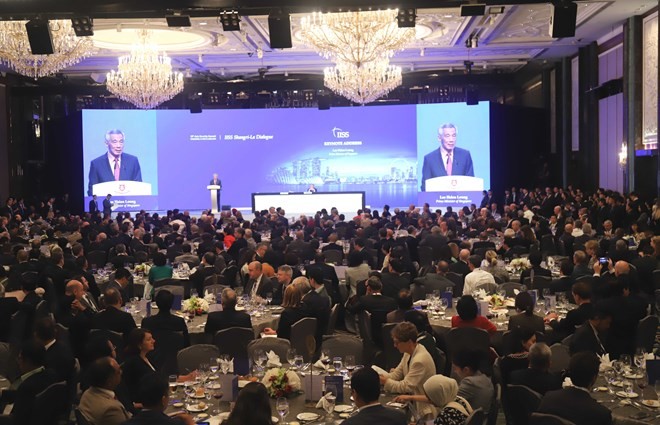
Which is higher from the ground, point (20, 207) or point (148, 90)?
point (148, 90)

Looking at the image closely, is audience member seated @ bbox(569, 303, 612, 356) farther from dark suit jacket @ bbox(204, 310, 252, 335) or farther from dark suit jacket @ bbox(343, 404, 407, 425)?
dark suit jacket @ bbox(204, 310, 252, 335)

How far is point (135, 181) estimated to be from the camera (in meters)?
29.1

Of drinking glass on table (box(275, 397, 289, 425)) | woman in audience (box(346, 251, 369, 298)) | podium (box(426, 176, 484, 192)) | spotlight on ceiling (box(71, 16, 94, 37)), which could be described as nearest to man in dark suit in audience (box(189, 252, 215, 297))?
woman in audience (box(346, 251, 369, 298))

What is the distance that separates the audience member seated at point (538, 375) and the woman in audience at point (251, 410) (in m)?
2.18

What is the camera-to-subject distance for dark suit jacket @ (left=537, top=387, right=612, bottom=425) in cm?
479

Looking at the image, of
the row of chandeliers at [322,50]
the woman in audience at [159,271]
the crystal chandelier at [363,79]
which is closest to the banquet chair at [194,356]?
the woman in audience at [159,271]

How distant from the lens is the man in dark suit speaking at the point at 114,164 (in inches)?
1142

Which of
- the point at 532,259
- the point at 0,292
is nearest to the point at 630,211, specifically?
the point at 532,259

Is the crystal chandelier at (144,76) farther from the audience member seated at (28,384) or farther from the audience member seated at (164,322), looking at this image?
the audience member seated at (28,384)

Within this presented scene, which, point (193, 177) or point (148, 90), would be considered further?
point (193, 177)

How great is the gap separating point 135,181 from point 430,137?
1103 centimetres

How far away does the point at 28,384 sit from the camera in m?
5.64

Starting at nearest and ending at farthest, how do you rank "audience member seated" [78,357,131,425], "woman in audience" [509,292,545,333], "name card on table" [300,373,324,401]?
"audience member seated" [78,357,131,425] < "name card on table" [300,373,324,401] < "woman in audience" [509,292,545,333]

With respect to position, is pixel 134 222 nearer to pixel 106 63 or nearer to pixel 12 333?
Result: pixel 106 63
